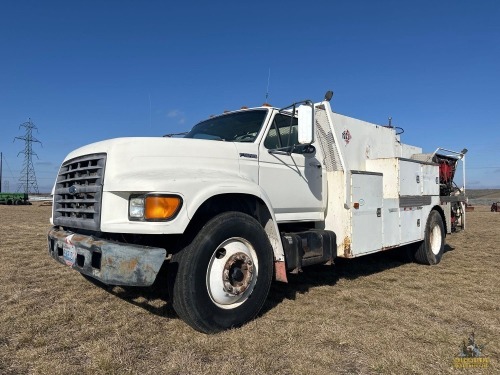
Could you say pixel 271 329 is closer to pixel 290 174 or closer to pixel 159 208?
pixel 159 208

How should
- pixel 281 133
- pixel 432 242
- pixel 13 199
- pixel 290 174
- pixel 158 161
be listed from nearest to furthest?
1. pixel 158 161
2. pixel 290 174
3. pixel 281 133
4. pixel 432 242
5. pixel 13 199

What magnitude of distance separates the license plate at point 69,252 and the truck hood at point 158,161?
0.68 m

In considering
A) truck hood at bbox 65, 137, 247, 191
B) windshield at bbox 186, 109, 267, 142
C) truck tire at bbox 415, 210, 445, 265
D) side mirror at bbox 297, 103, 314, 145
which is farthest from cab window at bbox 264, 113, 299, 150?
truck tire at bbox 415, 210, 445, 265

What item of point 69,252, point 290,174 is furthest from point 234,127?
point 69,252

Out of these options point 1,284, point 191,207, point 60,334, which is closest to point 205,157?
point 191,207

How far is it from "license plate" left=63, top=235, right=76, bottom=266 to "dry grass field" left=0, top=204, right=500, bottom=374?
60cm

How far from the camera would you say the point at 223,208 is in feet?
12.7

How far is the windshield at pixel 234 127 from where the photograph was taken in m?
4.50

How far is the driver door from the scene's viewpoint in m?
4.32

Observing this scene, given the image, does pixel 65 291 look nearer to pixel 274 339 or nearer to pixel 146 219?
pixel 146 219

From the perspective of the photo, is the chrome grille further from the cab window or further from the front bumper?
the cab window

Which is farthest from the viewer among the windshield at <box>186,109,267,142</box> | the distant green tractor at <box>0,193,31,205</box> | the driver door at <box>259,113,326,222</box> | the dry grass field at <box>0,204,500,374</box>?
the distant green tractor at <box>0,193,31,205</box>

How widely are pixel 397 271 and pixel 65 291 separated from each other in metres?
5.05

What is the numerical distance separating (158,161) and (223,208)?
803 mm
